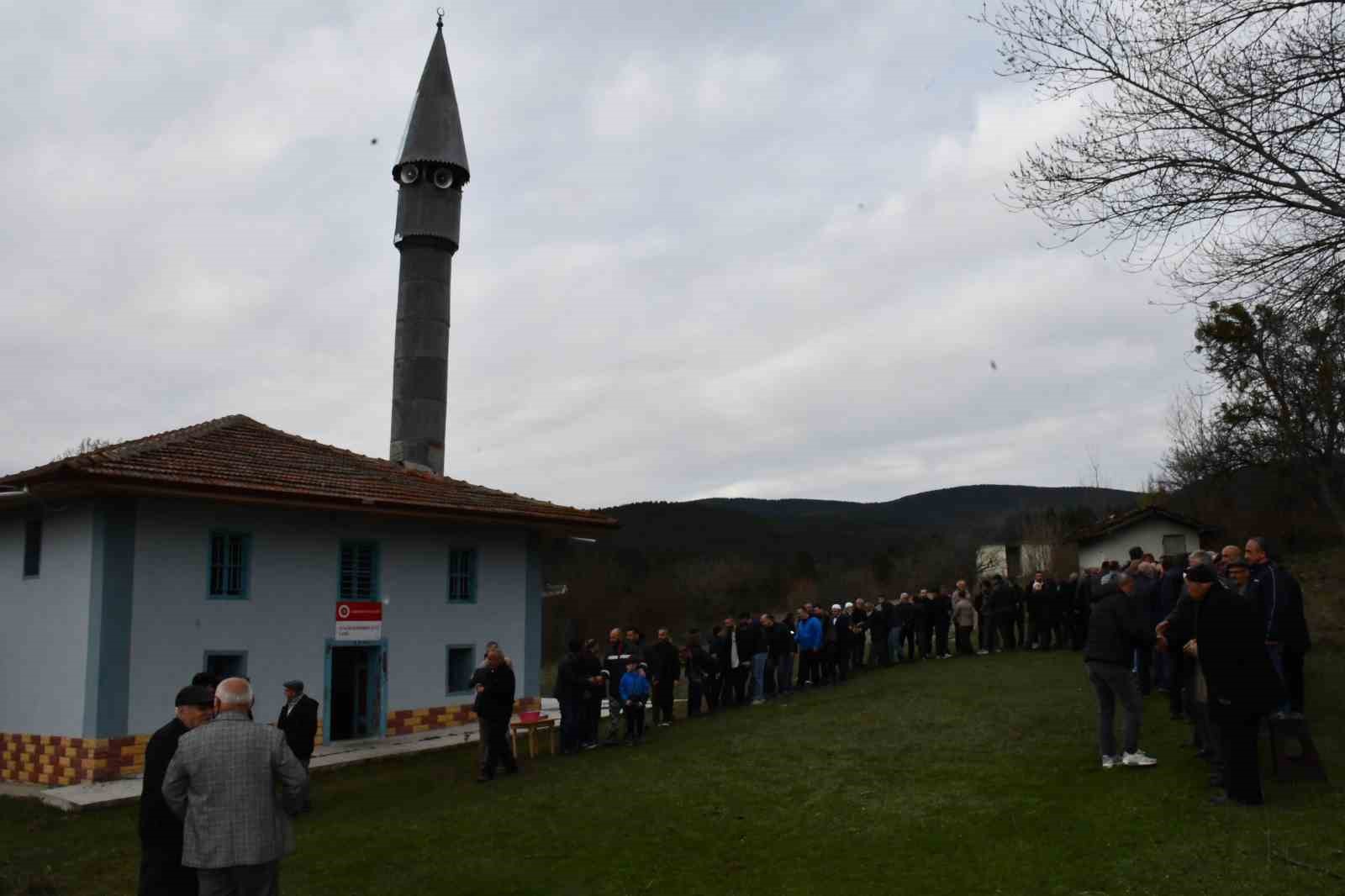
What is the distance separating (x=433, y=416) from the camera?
34688 millimetres

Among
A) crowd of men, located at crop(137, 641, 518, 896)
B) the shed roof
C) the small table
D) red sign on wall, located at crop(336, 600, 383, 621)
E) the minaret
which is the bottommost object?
the small table

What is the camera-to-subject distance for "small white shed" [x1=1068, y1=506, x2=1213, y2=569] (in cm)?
3544

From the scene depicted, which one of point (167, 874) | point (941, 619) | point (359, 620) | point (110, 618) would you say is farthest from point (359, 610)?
point (167, 874)

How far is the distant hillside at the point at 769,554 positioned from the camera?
70125 mm

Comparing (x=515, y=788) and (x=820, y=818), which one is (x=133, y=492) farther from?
(x=820, y=818)

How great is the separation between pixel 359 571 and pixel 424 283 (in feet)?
50.1

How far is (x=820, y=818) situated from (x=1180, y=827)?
10.7ft

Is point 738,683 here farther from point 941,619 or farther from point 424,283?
point 424,283

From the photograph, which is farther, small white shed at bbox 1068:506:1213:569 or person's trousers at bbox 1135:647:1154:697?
small white shed at bbox 1068:506:1213:569

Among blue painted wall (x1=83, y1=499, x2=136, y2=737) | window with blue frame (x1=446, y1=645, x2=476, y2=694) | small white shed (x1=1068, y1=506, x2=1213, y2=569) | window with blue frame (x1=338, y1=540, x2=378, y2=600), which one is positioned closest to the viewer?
blue painted wall (x1=83, y1=499, x2=136, y2=737)

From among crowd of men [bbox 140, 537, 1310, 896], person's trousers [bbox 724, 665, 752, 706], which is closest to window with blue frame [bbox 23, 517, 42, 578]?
crowd of men [bbox 140, 537, 1310, 896]

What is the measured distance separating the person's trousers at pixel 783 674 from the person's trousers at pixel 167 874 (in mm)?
16043

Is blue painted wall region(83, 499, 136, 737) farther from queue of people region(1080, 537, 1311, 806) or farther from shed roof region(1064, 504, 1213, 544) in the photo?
shed roof region(1064, 504, 1213, 544)

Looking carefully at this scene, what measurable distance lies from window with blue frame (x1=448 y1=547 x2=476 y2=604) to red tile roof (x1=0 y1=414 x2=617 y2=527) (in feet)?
3.68
